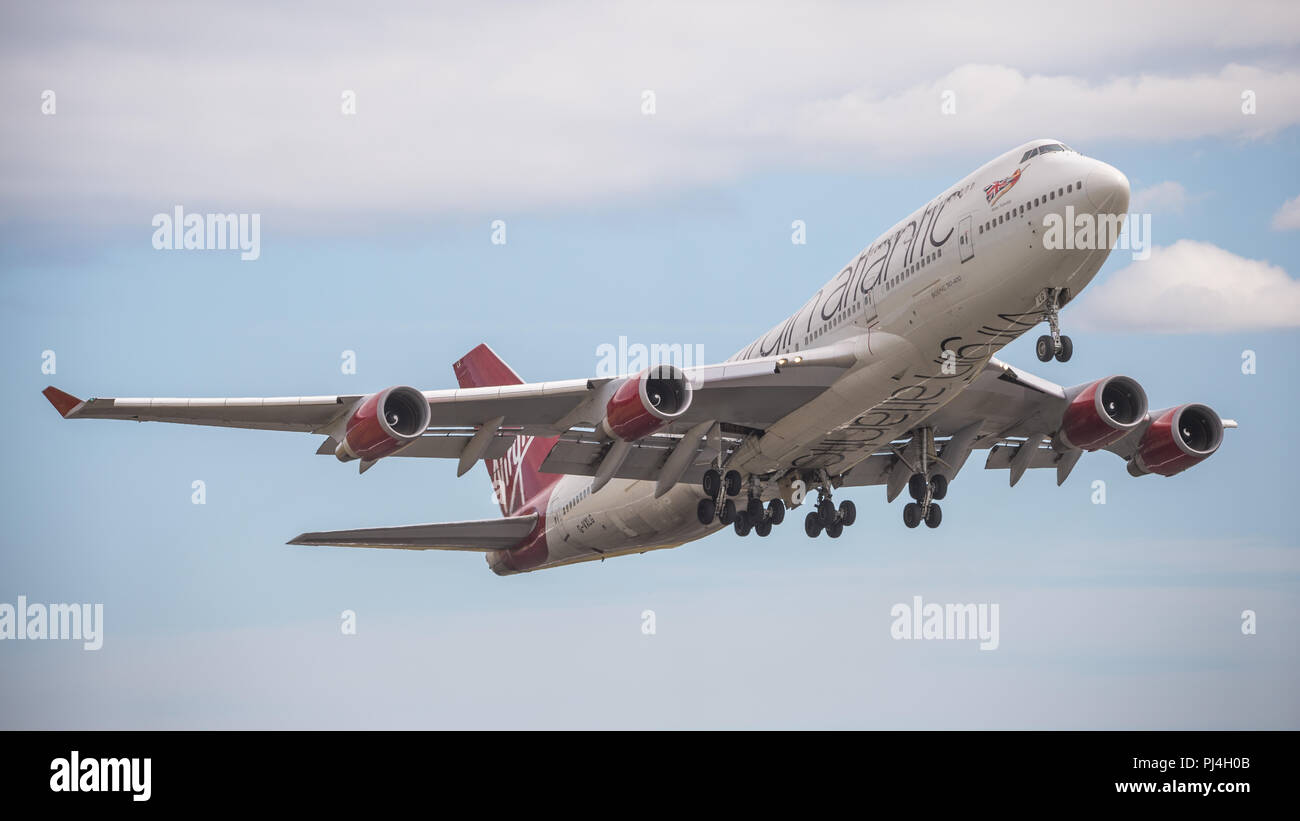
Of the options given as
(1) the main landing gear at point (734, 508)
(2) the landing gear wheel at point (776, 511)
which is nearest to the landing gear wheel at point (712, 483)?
(1) the main landing gear at point (734, 508)

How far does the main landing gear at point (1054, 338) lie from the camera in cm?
3291

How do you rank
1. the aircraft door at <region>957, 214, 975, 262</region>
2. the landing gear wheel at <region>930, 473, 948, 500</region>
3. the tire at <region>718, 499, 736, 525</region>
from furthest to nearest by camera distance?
1. the landing gear wheel at <region>930, 473, 948, 500</region>
2. the tire at <region>718, 499, 736, 525</region>
3. the aircraft door at <region>957, 214, 975, 262</region>

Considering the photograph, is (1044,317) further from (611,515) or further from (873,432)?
(611,515)

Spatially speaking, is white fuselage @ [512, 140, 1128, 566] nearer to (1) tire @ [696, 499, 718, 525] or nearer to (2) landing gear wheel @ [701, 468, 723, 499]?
(2) landing gear wheel @ [701, 468, 723, 499]

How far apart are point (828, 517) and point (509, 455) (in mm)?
16162

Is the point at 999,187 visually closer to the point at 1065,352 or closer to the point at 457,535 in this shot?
the point at 1065,352

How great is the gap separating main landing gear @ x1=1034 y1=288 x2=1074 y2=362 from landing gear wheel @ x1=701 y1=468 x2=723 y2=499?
11299mm

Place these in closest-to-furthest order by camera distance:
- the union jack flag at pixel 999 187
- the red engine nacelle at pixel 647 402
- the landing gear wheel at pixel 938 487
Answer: the union jack flag at pixel 999 187
the red engine nacelle at pixel 647 402
the landing gear wheel at pixel 938 487

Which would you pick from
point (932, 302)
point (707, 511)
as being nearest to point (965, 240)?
point (932, 302)

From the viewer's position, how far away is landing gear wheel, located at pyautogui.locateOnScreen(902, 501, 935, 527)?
42.8 meters

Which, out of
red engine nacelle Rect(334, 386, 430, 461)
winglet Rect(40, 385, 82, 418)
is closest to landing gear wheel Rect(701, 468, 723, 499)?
red engine nacelle Rect(334, 386, 430, 461)

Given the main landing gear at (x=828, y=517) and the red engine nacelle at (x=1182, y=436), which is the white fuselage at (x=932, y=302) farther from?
the red engine nacelle at (x=1182, y=436)

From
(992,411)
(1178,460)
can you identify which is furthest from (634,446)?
(1178,460)

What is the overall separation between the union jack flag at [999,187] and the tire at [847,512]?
1315 centimetres
